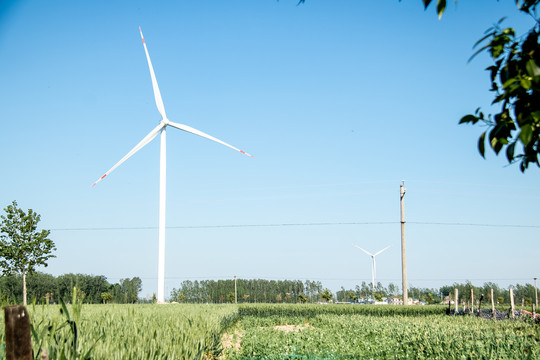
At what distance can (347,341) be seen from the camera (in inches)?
665

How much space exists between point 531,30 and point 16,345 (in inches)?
126

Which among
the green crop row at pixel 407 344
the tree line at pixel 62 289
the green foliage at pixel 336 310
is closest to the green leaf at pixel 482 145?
the tree line at pixel 62 289

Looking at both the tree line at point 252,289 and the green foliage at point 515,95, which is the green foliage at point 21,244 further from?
the tree line at point 252,289

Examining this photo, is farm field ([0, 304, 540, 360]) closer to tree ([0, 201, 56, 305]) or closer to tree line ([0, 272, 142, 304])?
tree line ([0, 272, 142, 304])

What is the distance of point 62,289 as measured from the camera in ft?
200

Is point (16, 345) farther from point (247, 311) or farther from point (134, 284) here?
point (134, 284)

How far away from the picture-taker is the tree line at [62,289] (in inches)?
157

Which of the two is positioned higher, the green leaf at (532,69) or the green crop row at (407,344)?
the green leaf at (532,69)

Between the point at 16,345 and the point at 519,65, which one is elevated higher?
the point at 519,65

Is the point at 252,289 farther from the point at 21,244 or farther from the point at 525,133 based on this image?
the point at 525,133

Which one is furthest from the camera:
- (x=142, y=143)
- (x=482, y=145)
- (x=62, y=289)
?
(x=62, y=289)

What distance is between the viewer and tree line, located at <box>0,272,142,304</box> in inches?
157

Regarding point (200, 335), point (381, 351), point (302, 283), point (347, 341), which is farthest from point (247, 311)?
point (302, 283)

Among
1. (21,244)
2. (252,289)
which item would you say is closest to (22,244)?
(21,244)
